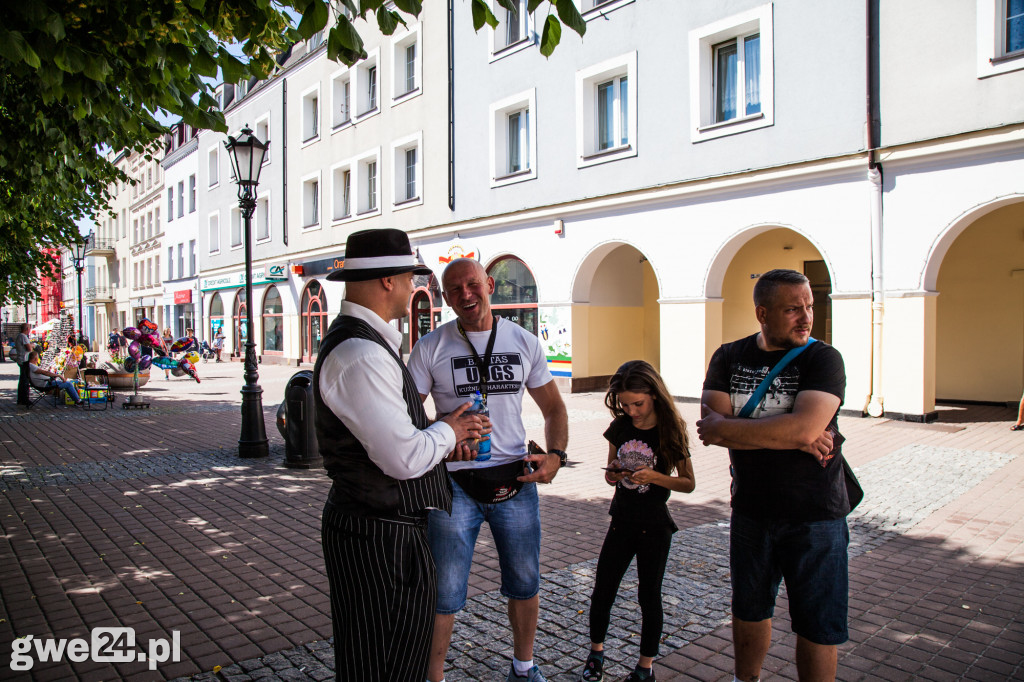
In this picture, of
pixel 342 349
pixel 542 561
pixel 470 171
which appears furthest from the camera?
pixel 470 171

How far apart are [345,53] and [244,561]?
11.4 ft

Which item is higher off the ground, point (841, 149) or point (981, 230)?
point (841, 149)

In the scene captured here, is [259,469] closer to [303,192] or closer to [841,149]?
[841,149]

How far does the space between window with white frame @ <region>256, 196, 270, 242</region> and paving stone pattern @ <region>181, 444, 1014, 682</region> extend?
25.7 meters

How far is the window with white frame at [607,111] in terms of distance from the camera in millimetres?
14422

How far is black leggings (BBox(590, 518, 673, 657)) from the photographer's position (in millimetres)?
3094

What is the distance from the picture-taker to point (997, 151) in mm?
10016

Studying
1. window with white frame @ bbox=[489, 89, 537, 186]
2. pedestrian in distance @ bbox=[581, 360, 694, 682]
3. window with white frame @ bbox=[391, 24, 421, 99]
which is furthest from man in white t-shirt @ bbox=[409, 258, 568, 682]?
window with white frame @ bbox=[391, 24, 421, 99]

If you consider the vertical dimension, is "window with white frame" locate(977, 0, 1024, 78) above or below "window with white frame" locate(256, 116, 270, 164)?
below

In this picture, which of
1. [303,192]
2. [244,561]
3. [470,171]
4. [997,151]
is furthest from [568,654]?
[303,192]

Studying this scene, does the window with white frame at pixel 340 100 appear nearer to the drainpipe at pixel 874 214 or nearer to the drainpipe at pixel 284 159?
the drainpipe at pixel 284 159

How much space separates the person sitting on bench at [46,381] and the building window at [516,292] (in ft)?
30.7

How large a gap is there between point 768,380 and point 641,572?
3.51 ft

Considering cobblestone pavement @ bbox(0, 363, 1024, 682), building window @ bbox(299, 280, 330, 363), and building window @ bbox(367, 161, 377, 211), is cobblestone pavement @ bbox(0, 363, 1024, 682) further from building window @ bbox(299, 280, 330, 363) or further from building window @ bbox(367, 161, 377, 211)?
building window @ bbox(299, 280, 330, 363)
